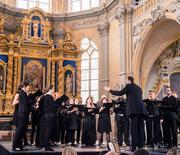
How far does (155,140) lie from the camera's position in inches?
306

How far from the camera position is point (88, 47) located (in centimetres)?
1767

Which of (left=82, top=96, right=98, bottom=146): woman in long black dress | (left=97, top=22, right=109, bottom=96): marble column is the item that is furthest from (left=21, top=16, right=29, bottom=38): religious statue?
(left=82, top=96, right=98, bottom=146): woman in long black dress

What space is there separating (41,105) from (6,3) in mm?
12303

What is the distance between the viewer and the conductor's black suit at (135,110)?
5980 millimetres

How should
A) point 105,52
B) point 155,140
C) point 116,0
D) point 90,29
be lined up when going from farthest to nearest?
point 90,29 → point 105,52 → point 116,0 → point 155,140

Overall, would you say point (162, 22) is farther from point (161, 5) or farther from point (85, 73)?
point (85, 73)

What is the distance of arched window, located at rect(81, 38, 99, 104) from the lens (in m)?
16.9

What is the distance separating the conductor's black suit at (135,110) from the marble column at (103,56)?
9.75 meters

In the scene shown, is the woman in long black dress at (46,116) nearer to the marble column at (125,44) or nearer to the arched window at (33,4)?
the marble column at (125,44)

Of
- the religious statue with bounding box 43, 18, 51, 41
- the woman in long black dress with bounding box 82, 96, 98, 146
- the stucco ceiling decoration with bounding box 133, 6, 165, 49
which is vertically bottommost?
the woman in long black dress with bounding box 82, 96, 98, 146

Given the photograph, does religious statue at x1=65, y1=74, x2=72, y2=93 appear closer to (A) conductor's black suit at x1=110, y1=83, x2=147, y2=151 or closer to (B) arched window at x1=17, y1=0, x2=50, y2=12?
(B) arched window at x1=17, y1=0, x2=50, y2=12

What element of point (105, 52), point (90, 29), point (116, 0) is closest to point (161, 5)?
point (116, 0)

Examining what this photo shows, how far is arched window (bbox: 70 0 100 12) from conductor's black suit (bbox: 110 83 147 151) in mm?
12609

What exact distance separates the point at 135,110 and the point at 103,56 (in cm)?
1056
